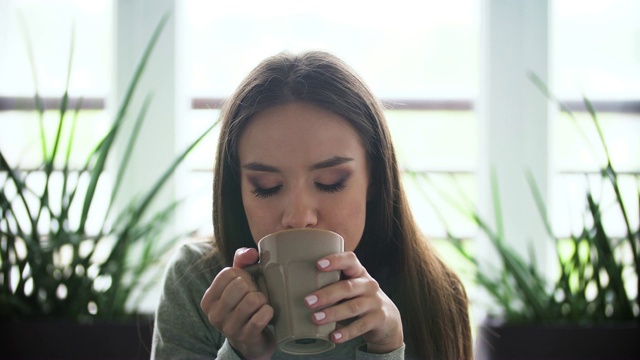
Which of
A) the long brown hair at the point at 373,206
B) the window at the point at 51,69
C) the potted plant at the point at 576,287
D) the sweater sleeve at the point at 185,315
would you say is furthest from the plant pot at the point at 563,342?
the window at the point at 51,69

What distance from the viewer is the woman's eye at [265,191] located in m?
0.49

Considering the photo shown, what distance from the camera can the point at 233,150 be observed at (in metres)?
0.54

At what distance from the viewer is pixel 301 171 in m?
0.49

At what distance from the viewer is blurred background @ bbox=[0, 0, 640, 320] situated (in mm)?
957

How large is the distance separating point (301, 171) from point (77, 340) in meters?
0.37

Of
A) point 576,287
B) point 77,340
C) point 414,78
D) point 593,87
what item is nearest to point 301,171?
point 77,340

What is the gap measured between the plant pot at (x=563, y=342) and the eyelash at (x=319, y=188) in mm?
347

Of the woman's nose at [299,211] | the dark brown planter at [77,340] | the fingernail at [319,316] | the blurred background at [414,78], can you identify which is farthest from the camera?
the blurred background at [414,78]

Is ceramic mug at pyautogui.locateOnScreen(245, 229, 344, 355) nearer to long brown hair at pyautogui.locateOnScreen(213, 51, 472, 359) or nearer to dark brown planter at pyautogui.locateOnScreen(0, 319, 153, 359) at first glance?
long brown hair at pyautogui.locateOnScreen(213, 51, 472, 359)

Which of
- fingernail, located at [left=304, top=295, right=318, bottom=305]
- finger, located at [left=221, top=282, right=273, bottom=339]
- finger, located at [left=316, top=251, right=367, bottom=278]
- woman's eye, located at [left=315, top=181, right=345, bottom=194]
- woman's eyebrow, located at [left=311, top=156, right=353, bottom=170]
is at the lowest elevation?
finger, located at [left=221, top=282, right=273, bottom=339]

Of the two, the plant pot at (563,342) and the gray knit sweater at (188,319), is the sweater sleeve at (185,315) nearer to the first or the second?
the gray knit sweater at (188,319)

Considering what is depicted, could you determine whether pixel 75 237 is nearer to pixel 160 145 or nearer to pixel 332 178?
pixel 160 145

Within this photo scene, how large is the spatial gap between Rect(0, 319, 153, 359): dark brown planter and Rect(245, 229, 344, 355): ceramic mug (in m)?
0.34

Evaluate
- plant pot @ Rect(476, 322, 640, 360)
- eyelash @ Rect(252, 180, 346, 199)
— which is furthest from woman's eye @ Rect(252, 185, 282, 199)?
plant pot @ Rect(476, 322, 640, 360)
